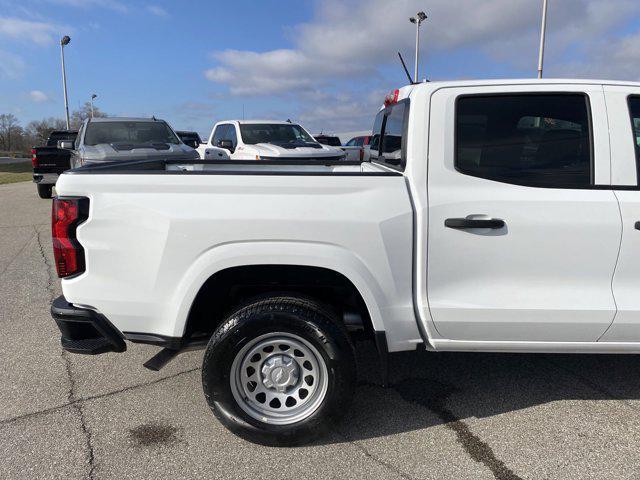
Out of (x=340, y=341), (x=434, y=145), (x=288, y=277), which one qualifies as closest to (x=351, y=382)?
(x=340, y=341)

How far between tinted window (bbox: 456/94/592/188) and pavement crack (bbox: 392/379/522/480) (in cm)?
141

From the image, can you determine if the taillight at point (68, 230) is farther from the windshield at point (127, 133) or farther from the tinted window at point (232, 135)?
the tinted window at point (232, 135)

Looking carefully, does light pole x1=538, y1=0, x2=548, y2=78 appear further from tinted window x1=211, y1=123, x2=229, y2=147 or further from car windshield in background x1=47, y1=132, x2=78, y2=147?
car windshield in background x1=47, y1=132, x2=78, y2=147

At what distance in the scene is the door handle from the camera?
2.66 metres

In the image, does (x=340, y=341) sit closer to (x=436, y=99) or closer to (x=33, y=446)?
(x=436, y=99)

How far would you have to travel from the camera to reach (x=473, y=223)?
105 inches

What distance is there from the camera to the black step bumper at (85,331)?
275 cm

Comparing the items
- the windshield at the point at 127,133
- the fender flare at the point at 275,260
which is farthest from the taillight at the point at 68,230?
the windshield at the point at 127,133

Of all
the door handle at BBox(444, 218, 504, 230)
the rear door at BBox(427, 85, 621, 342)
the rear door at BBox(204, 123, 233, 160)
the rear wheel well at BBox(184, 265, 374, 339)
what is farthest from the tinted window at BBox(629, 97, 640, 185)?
the rear door at BBox(204, 123, 233, 160)

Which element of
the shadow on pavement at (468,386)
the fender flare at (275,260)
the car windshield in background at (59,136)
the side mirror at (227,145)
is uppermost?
the car windshield in background at (59,136)

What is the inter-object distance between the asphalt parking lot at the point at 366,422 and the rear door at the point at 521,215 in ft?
1.94

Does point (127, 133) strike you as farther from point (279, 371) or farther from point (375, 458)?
point (375, 458)

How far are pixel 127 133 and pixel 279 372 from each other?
30.8 ft

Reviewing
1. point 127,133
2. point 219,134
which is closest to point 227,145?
point 219,134
